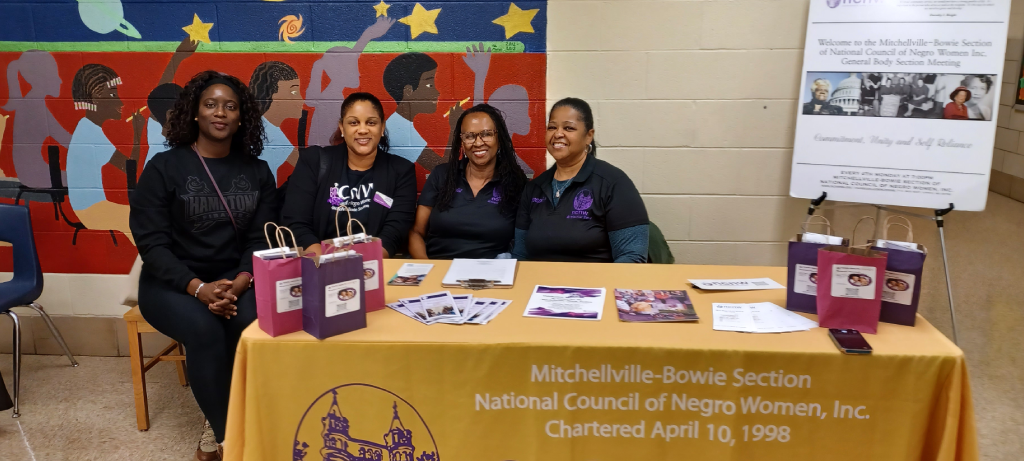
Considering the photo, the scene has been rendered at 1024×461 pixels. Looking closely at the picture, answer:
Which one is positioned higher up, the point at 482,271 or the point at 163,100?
the point at 163,100

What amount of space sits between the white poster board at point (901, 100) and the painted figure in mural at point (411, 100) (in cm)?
159

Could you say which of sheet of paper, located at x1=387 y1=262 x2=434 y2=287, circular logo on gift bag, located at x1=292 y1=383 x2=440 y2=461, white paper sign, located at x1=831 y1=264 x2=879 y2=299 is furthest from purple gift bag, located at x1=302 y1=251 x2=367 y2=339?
white paper sign, located at x1=831 y1=264 x2=879 y2=299

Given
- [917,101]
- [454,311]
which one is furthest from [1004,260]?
[454,311]

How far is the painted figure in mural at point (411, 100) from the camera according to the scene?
293 cm

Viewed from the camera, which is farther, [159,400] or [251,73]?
[251,73]

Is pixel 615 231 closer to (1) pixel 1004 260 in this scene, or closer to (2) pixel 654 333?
(2) pixel 654 333

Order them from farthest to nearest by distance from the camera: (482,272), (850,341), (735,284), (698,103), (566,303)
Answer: (698,103), (482,272), (735,284), (566,303), (850,341)

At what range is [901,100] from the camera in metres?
Answer: 2.64

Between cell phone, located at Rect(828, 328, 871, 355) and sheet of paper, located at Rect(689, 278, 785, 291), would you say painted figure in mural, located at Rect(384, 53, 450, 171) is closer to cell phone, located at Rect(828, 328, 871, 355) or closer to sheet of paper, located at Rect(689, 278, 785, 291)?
sheet of paper, located at Rect(689, 278, 785, 291)

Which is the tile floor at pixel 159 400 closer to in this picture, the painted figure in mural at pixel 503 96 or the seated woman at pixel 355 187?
the seated woman at pixel 355 187

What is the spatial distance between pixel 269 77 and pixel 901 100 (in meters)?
2.70

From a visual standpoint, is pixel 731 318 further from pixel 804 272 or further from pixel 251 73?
pixel 251 73

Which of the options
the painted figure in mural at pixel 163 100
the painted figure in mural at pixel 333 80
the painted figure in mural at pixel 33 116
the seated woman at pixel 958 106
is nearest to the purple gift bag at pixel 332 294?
the painted figure in mural at pixel 333 80

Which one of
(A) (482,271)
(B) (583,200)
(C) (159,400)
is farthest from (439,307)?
(C) (159,400)
